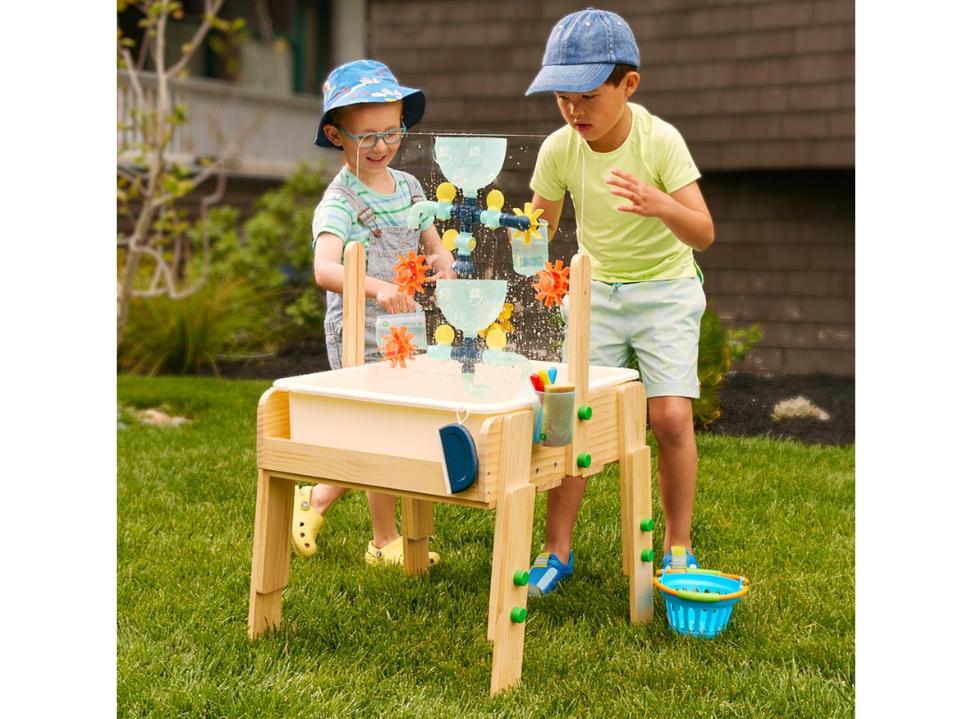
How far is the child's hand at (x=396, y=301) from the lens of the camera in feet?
9.58

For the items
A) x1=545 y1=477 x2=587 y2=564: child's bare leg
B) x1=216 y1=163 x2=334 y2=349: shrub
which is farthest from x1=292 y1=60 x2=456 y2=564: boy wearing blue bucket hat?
x1=216 y1=163 x2=334 y2=349: shrub

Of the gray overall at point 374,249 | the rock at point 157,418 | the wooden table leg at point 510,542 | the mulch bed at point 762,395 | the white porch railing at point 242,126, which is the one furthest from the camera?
the white porch railing at point 242,126

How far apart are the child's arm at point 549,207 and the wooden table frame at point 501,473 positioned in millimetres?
433

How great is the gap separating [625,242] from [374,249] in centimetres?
70

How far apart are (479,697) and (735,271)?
5552mm

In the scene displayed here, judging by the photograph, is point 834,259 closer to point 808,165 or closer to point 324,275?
point 808,165

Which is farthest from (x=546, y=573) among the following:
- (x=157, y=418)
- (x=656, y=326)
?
(x=157, y=418)

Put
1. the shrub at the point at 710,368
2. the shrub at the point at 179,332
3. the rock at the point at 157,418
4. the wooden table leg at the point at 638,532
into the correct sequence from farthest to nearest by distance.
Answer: the shrub at the point at 179,332, the rock at the point at 157,418, the shrub at the point at 710,368, the wooden table leg at the point at 638,532

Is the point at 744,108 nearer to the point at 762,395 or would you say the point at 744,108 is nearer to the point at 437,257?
the point at 762,395

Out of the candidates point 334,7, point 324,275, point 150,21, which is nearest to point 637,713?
point 324,275

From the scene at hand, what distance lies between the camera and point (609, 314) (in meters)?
3.32

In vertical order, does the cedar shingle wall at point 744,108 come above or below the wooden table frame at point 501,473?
above

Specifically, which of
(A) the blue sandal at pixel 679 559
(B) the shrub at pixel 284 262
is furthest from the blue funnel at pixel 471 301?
(B) the shrub at pixel 284 262

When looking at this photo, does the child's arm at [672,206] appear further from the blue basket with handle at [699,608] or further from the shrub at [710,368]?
the shrub at [710,368]
